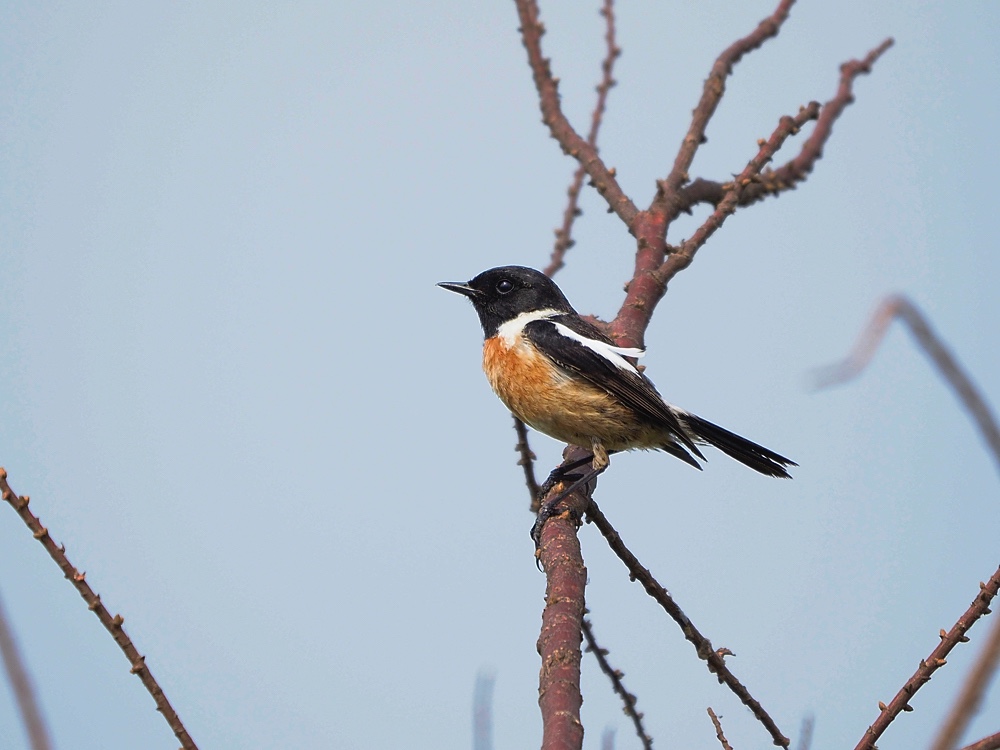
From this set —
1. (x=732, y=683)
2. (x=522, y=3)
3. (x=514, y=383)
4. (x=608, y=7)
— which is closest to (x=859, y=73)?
(x=608, y=7)

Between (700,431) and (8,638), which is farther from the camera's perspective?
(700,431)

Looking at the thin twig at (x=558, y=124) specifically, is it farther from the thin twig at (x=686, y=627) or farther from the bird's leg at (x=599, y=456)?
the thin twig at (x=686, y=627)

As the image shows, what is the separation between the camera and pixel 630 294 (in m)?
4.69

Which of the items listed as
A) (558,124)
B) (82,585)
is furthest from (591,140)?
(82,585)

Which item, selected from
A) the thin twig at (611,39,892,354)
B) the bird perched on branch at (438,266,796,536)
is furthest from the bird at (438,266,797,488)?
the thin twig at (611,39,892,354)

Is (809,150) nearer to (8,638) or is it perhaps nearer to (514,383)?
(514,383)

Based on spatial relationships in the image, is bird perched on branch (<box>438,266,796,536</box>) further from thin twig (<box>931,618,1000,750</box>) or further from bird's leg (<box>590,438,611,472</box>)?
thin twig (<box>931,618,1000,750</box>)

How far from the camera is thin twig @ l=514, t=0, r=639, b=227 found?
520 cm

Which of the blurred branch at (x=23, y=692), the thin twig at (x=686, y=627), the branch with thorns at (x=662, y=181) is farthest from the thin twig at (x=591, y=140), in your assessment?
the blurred branch at (x=23, y=692)

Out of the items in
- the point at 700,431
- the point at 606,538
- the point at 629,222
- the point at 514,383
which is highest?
the point at 629,222

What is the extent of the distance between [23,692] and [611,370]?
3.49 metres

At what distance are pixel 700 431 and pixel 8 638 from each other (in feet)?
12.9

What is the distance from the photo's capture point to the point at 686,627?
3303mm

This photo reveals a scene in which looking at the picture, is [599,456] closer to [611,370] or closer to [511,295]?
[611,370]
